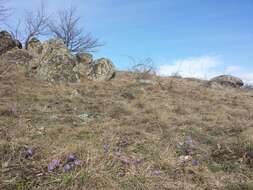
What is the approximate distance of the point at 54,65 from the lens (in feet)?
27.9

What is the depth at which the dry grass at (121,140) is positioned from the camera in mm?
2834

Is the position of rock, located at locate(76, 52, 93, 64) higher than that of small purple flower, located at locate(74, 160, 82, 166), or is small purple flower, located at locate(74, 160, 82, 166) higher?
rock, located at locate(76, 52, 93, 64)

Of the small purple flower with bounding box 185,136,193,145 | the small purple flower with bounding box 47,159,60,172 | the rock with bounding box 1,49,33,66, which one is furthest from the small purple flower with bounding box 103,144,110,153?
the rock with bounding box 1,49,33,66

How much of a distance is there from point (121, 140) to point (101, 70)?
5830mm

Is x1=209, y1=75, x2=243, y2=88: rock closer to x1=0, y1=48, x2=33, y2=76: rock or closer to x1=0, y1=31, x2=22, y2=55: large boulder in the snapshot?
x1=0, y1=48, x2=33, y2=76: rock

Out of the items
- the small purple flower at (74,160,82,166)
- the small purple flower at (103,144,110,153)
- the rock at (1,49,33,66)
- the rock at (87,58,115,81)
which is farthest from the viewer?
the rock at (1,49,33,66)

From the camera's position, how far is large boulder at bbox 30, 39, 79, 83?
8.41 meters

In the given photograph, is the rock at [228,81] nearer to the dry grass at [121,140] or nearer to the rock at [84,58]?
the rock at [84,58]

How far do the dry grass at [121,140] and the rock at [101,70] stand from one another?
196 cm

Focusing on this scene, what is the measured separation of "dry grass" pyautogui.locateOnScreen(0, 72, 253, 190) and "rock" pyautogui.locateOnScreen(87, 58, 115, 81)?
77.2 inches

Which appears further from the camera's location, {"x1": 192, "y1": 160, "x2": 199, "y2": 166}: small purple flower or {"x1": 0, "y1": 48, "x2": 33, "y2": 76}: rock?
{"x1": 0, "y1": 48, "x2": 33, "y2": 76}: rock

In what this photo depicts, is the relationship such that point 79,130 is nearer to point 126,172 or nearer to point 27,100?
point 126,172

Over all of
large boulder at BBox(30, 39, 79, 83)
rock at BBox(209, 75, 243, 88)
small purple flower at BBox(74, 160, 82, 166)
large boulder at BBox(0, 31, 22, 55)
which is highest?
large boulder at BBox(0, 31, 22, 55)

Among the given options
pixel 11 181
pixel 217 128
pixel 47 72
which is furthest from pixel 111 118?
pixel 47 72
